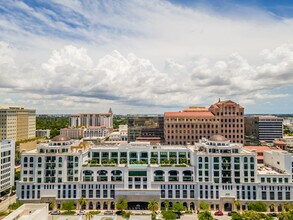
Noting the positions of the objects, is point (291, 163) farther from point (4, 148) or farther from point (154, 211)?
point (4, 148)

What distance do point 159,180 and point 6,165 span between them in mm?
54233

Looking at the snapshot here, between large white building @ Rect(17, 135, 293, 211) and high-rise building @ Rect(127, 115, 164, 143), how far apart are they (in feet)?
185

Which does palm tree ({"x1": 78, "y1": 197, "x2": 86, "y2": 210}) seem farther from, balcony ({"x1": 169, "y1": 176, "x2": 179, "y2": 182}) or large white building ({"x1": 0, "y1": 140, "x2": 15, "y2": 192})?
large white building ({"x1": 0, "y1": 140, "x2": 15, "y2": 192})

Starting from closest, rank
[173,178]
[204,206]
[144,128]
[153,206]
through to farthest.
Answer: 1. [153,206]
2. [204,206]
3. [173,178]
4. [144,128]

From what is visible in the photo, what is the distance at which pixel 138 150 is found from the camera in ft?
335

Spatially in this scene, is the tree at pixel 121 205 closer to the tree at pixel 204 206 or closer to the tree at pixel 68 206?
the tree at pixel 68 206

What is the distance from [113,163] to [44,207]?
4241cm

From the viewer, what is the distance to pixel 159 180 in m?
92.2

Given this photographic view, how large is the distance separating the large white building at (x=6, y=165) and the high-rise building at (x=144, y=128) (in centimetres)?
6017

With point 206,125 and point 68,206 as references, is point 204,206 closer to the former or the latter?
point 68,206

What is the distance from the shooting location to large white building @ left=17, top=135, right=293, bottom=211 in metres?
88.5

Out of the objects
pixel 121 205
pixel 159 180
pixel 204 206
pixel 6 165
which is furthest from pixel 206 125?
pixel 6 165

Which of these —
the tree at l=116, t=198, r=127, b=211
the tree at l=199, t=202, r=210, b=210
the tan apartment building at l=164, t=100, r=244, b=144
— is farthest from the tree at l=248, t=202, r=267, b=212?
the tan apartment building at l=164, t=100, r=244, b=144

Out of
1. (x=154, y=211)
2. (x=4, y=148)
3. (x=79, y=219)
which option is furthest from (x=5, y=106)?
(x=79, y=219)
